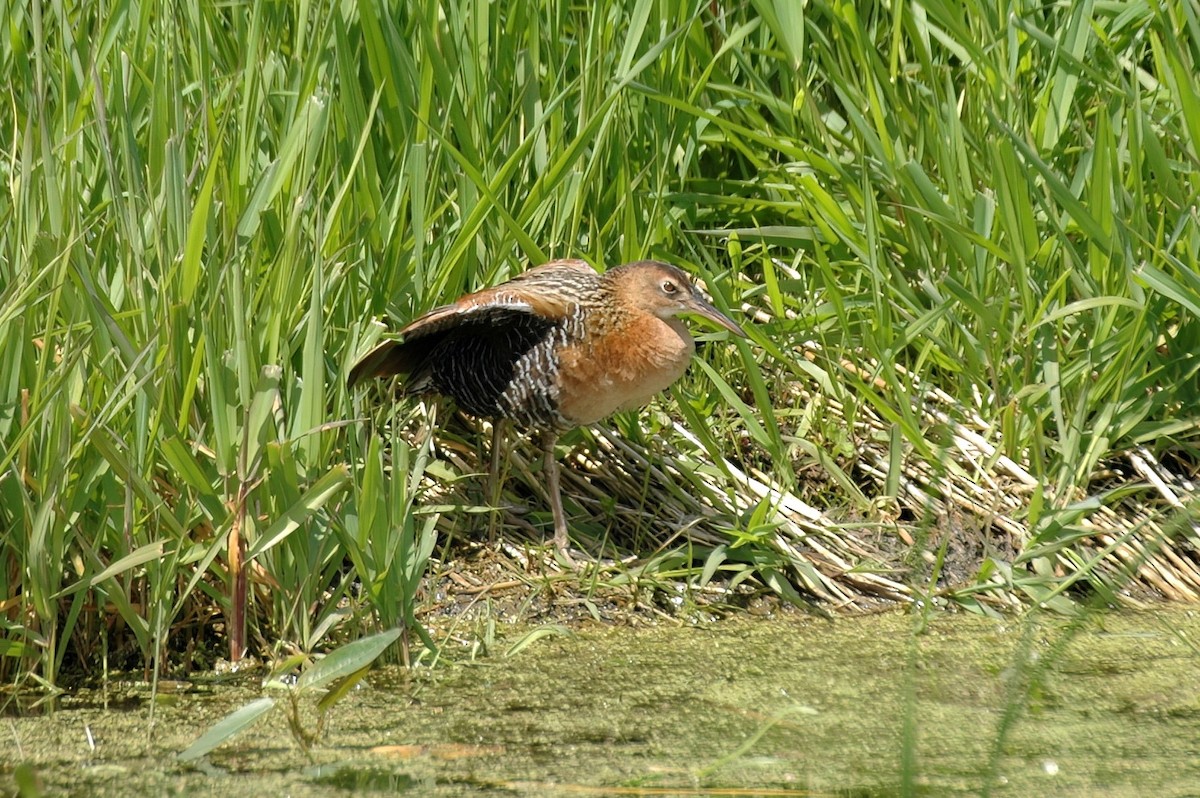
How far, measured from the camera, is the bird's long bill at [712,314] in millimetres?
4293

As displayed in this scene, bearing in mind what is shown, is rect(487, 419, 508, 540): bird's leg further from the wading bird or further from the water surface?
the water surface

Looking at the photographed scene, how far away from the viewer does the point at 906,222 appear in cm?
456

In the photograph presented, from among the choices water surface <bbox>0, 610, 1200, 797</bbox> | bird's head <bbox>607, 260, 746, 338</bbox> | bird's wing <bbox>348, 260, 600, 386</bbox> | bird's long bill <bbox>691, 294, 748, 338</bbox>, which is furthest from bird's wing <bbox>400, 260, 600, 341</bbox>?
water surface <bbox>0, 610, 1200, 797</bbox>

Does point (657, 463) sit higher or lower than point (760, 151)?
lower

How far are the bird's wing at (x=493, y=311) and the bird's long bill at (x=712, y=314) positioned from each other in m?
0.28

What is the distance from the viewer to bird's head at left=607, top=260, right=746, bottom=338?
14.2ft

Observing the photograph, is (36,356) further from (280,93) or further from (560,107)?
(560,107)

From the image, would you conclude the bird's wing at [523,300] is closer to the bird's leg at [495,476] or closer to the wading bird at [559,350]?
the wading bird at [559,350]

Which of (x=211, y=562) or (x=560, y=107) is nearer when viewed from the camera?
(x=211, y=562)

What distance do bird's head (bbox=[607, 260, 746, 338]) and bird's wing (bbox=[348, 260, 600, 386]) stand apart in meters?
0.10

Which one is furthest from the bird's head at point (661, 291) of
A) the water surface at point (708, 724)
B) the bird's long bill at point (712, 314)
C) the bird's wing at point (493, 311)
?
the water surface at point (708, 724)

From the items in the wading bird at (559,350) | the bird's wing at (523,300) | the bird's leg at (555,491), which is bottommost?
the bird's leg at (555,491)

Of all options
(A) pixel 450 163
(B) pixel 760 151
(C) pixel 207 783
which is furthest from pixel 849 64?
(C) pixel 207 783

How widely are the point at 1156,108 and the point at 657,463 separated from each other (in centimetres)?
173
